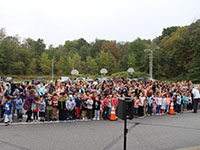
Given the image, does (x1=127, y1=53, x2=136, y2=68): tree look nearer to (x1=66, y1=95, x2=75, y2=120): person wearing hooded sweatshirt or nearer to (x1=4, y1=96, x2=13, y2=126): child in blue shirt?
(x1=66, y1=95, x2=75, y2=120): person wearing hooded sweatshirt

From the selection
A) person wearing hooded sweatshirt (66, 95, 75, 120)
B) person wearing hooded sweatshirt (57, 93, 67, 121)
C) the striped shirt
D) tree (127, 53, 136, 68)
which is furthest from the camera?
tree (127, 53, 136, 68)

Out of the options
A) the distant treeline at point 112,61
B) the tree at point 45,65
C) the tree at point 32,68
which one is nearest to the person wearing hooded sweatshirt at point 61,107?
the distant treeline at point 112,61

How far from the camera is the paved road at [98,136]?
6988 mm

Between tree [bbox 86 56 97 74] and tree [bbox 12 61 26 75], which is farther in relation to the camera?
tree [bbox 86 56 97 74]

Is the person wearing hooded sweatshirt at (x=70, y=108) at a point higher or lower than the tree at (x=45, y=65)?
lower

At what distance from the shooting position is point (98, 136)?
26.7ft

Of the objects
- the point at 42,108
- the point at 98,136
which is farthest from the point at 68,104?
the point at 98,136

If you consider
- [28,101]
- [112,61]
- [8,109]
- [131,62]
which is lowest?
[8,109]

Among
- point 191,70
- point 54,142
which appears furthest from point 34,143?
point 191,70

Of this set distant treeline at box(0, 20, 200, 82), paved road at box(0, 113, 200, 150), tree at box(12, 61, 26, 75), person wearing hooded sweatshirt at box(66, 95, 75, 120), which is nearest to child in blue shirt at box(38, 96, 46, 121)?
paved road at box(0, 113, 200, 150)

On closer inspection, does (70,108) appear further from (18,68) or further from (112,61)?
(112,61)

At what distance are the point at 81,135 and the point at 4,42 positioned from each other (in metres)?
65.1

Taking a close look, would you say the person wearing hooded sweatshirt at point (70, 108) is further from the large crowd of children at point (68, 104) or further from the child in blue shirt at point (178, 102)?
the child in blue shirt at point (178, 102)

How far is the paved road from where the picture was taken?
6988 mm
